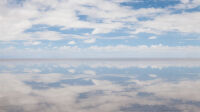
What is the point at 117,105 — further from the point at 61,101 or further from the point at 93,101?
the point at 61,101

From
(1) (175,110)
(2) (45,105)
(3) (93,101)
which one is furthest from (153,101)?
(2) (45,105)

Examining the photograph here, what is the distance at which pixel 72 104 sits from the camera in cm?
1205

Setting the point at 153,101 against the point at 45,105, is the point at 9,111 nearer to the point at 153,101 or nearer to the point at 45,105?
the point at 45,105

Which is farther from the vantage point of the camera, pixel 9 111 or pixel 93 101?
pixel 93 101

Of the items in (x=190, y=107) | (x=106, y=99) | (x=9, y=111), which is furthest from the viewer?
(x=106, y=99)

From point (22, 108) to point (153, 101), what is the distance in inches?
341

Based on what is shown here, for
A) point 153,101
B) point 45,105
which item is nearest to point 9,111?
point 45,105

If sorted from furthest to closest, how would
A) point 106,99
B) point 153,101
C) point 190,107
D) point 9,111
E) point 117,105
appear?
point 106,99
point 153,101
point 117,105
point 190,107
point 9,111

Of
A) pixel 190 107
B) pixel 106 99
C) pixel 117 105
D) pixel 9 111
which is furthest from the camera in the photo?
pixel 106 99

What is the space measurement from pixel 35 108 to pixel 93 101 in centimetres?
393

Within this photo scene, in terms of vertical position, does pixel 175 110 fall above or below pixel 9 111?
below

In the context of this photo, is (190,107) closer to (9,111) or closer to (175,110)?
(175,110)

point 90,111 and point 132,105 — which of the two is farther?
point 132,105

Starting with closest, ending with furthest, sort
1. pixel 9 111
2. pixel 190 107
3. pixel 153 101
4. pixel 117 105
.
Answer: pixel 9 111 < pixel 190 107 < pixel 117 105 < pixel 153 101
